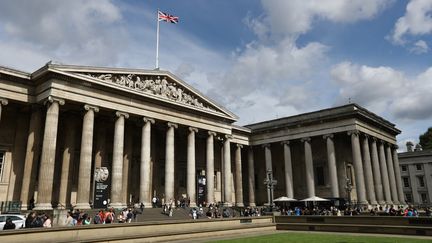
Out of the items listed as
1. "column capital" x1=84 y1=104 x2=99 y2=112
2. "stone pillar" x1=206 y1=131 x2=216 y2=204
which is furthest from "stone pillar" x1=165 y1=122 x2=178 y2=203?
"column capital" x1=84 y1=104 x2=99 y2=112

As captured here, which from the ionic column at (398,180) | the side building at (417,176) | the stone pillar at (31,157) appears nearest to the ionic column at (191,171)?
the stone pillar at (31,157)

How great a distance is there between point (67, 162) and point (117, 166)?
4594 mm

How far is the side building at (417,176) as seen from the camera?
2638 inches

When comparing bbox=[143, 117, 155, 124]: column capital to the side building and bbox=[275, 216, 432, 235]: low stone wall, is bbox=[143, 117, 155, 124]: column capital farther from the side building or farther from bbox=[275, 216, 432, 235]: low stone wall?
the side building

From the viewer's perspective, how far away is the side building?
67000 mm

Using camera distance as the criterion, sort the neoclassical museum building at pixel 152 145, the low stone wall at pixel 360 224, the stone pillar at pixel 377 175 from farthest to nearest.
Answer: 1. the stone pillar at pixel 377 175
2. the neoclassical museum building at pixel 152 145
3. the low stone wall at pixel 360 224

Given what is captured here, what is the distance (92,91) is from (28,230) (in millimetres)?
17971

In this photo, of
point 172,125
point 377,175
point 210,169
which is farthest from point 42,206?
point 377,175

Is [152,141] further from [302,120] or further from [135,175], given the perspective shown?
[302,120]

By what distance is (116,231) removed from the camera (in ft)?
56.7

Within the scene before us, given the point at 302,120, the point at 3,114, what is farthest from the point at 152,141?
the point at 302,120

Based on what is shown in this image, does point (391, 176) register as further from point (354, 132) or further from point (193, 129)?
point (193, 129)

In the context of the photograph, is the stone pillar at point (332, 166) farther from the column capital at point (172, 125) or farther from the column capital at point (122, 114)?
the column capital at point (122, 114)

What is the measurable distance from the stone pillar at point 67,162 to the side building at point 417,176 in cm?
6255
